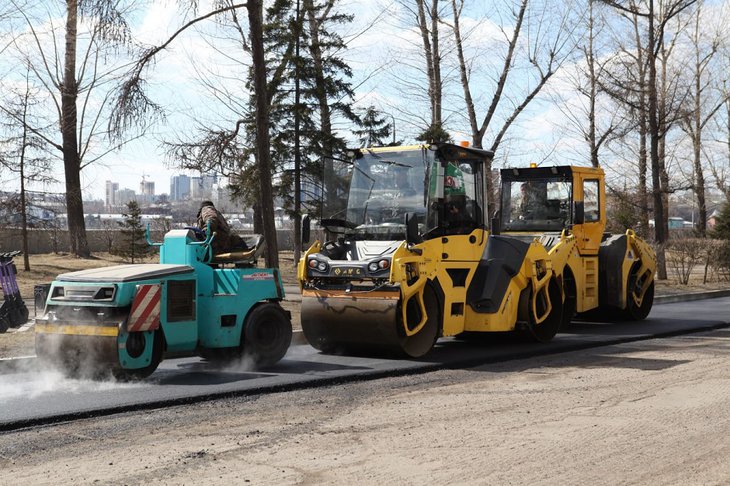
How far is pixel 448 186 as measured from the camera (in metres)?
11.2

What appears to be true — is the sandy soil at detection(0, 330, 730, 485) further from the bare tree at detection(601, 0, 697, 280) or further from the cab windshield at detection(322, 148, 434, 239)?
the bare tree at detection(601, 0, 697, 280)

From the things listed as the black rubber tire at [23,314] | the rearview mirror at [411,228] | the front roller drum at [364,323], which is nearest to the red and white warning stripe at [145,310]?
the front roller drum at [364,323]

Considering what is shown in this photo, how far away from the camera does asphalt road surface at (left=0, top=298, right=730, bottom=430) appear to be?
25.6 ft

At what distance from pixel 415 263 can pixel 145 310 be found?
3.26 meters

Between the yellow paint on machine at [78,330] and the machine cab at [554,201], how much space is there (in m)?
8.57

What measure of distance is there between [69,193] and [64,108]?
267 cm

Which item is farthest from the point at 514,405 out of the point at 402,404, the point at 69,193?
the point at 69,193

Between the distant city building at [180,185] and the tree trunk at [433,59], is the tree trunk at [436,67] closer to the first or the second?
the tree trunk at [433,59]

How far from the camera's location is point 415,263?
34.4 ft

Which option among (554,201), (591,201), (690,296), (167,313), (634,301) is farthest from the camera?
(690,296)

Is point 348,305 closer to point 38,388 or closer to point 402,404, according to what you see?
point 402,404

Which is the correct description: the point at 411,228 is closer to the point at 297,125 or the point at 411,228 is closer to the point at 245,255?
the point at 245,255

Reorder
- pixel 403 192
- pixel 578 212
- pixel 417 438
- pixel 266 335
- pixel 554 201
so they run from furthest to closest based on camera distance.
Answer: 1. pixel 554 201
2. pixel 578 212
3. pixel 403 192
4. pixel 266 335
5. pixel 417 438

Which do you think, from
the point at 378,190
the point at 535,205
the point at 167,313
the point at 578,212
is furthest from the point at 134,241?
the point at 167,313
